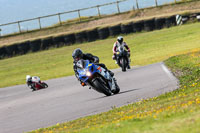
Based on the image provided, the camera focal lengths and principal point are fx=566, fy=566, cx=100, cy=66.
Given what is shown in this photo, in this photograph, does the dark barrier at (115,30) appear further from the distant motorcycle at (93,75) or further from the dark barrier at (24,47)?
the distant motorcycle at (93,75)

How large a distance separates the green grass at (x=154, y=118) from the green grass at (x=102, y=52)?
1841 centimetres

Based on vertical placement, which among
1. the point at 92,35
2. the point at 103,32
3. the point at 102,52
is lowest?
the point at 102,52

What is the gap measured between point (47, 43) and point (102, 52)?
A: 7821 mm

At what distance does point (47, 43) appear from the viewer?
148 feet

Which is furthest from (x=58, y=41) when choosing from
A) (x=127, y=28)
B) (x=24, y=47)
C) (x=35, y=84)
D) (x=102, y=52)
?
(x=35, y=84)

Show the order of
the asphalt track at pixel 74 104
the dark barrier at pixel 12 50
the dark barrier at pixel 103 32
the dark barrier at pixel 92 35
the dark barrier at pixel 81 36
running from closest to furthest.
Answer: the asphalt track at pixel 74 104
the dark barrier at pixel 103 32
the dark barrier at pixel 92 35
the dark barrier at pixel 81 36
the dark barrier at pixel 12 50

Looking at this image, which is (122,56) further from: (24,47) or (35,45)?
(24,47)

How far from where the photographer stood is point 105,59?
34781mm

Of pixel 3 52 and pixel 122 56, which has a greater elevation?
pixel 122 56

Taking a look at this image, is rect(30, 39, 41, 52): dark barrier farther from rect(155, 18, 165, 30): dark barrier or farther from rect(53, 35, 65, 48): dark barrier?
rect(155, 18, 165, 30): dark barrier

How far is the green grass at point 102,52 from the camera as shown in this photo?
108 feet

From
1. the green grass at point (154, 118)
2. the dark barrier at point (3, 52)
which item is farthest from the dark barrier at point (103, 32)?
the green grass at point (154, 118)

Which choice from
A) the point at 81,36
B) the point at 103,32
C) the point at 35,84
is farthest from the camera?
the point at 81,36

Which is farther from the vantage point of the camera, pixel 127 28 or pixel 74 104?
pixel 127 28
